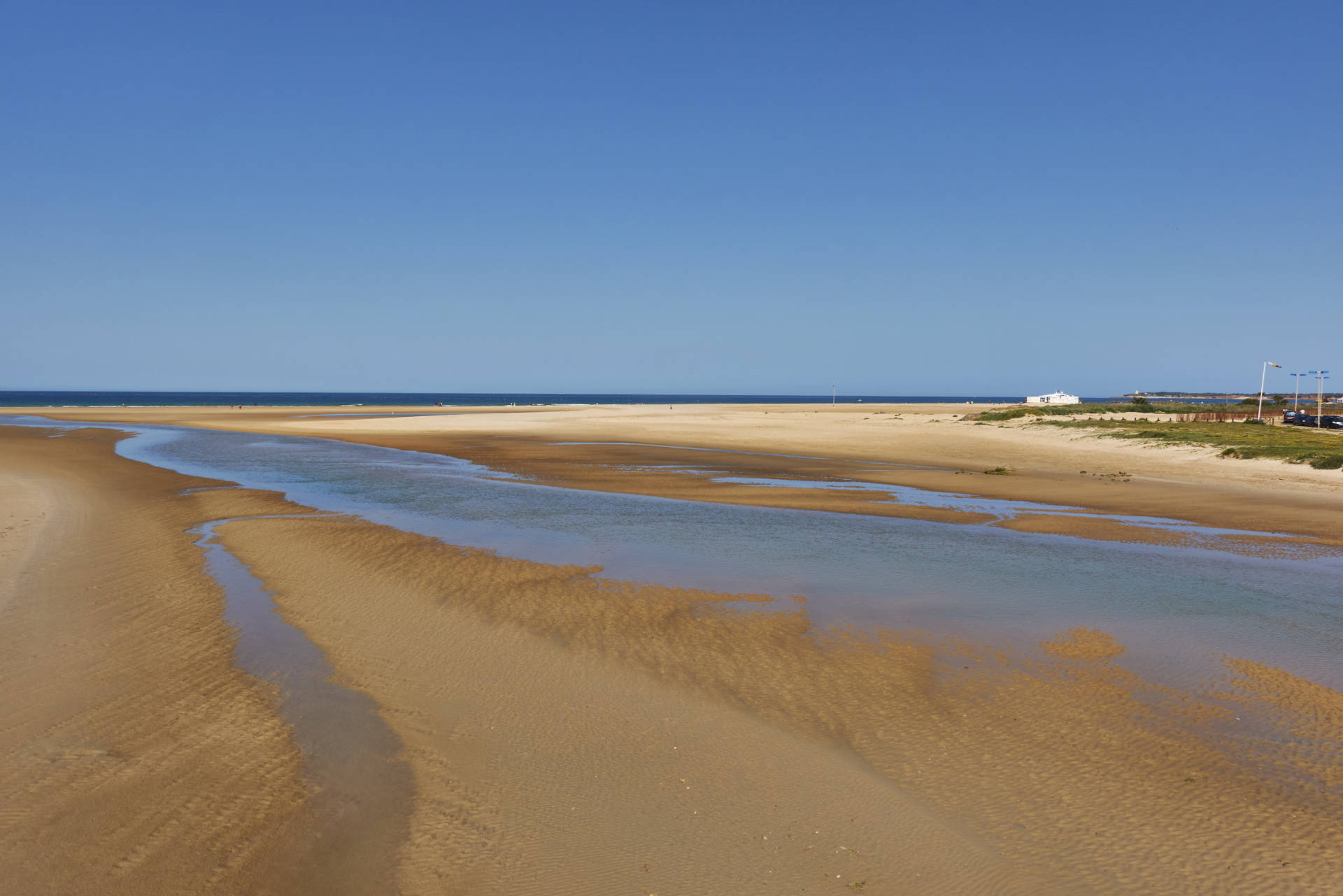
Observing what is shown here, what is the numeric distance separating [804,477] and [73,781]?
881 inches

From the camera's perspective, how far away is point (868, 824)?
5.11 metres

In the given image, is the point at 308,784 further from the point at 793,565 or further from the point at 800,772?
the point at 793,565

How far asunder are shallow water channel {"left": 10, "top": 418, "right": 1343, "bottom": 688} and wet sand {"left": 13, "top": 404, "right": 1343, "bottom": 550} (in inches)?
81.3

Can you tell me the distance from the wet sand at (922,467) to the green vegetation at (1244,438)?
73 centimetres

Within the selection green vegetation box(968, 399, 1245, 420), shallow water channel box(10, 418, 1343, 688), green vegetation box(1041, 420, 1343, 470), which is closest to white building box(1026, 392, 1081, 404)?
green vegetation box(968, 399, 1245, 420)

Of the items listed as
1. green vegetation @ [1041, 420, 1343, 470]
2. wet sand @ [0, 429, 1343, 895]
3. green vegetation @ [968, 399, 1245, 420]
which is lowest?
wet sand @ [0, 429, 1343, 895]

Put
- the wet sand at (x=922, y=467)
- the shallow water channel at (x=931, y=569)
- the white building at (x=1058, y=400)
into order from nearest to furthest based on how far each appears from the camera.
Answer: the shallow water channel at (x=931, y=569) < the wet sand at (x=922, y=467) < the white building at (x=1058, y=400)

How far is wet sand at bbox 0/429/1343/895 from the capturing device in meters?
4.66

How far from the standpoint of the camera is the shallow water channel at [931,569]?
372 inches

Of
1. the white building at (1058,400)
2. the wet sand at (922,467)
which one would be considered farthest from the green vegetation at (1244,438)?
the white building at (1058,400)

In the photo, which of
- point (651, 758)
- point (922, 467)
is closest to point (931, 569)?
point (651, 758)

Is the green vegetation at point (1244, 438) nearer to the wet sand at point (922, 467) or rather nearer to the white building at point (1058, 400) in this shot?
the wet sand at point (922, 467)

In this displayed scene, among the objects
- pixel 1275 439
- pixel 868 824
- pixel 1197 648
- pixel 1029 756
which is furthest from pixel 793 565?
pixel 1275 439

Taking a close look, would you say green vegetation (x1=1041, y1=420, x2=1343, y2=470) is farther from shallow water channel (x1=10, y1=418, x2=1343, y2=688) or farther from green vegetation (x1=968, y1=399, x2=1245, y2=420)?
shallow water channel (x1=10, y1=418, x2=1343, y2=688)
